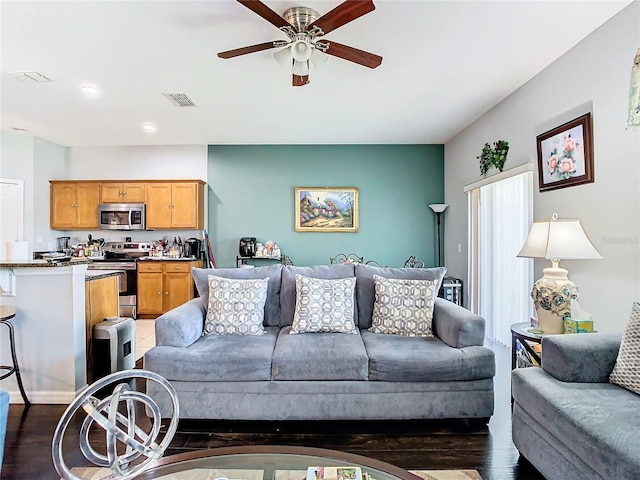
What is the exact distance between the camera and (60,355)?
286 centimetres

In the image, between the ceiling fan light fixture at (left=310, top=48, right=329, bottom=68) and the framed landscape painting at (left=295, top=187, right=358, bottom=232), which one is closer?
the ceiling fan light fixture at (left=310, top=48, right=329, bottom=68)

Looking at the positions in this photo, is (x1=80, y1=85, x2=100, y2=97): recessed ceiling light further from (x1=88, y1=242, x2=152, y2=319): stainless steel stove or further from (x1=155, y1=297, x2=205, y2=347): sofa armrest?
(x1=88, y1=242, x2=152, y2=319): stainless steel stove

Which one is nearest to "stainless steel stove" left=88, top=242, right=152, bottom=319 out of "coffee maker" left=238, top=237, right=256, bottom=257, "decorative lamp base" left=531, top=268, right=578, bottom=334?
"coffee maker" left=238, top=237, right=256, bottom=257

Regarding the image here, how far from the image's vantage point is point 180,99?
402cm

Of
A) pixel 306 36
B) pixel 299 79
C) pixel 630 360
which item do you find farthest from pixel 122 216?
pixel 630 360

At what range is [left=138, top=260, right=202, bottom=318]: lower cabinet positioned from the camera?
568 cm

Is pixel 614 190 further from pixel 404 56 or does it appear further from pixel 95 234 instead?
pixel 95 234

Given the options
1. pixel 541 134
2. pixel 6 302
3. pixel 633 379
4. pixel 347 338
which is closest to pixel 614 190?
pixel 541 134

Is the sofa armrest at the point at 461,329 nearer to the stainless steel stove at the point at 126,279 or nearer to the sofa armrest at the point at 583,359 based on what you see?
the sofa armrest at the point at 583,359

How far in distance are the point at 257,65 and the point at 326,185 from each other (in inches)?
119

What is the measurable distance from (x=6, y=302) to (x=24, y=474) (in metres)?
1.43

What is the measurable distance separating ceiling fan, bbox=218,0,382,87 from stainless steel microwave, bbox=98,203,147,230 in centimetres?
403

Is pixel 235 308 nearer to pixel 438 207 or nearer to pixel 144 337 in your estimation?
pixel 144 337

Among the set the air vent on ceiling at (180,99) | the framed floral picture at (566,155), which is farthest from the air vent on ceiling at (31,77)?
the framed floral picture at (566,155)
